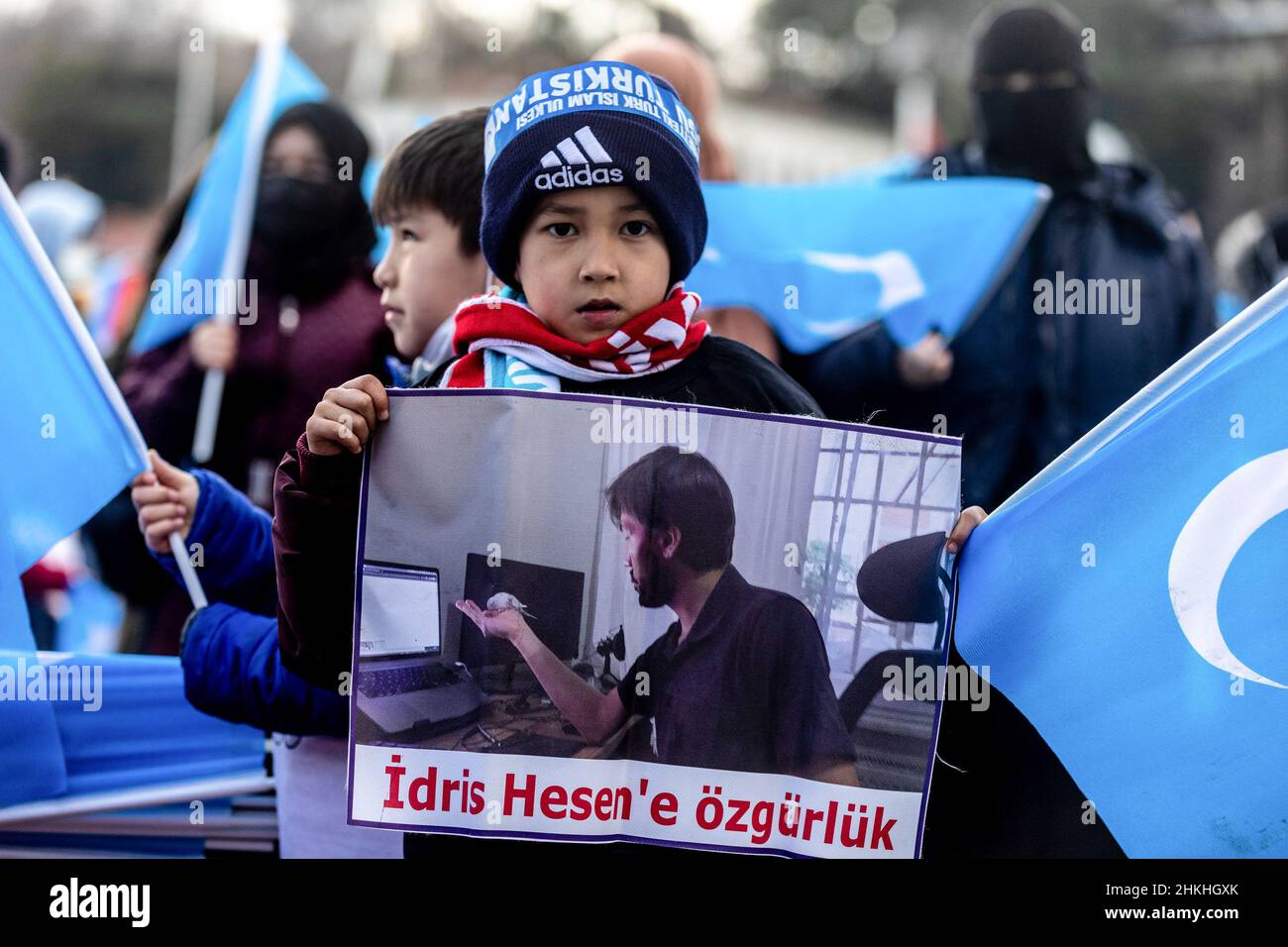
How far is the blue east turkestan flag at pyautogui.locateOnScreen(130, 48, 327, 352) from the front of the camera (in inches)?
170

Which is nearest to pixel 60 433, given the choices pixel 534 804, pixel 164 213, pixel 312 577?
pixel 312 577

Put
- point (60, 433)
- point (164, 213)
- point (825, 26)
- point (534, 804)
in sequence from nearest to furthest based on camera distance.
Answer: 1. point (534, 804)
2. point (60, 433)
3. point (164, 213)
4. point (825, 26)

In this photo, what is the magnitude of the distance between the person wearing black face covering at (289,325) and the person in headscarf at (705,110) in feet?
2.56

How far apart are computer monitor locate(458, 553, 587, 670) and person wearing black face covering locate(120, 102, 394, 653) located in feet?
5.87

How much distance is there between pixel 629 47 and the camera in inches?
156

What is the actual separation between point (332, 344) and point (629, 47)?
1.06m

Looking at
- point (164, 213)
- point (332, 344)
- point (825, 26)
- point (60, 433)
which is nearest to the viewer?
point (60, 433)

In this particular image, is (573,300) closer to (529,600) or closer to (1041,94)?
(529,600)

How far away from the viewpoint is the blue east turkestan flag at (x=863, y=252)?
4188 mm

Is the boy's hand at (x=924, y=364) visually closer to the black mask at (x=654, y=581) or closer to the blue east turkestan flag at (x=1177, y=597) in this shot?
the blue east turkestan flag at (x=1177, y=597)

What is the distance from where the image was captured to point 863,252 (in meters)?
4.43
